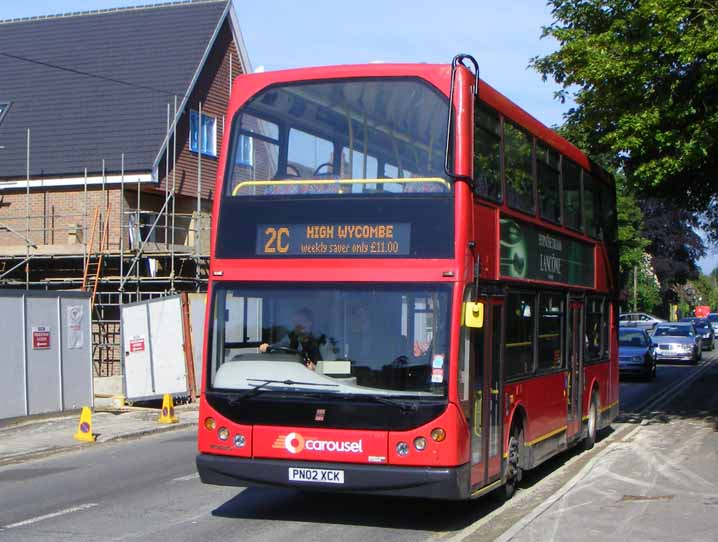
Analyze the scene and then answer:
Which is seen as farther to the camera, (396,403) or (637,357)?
(637,357)

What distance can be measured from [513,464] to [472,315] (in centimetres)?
266

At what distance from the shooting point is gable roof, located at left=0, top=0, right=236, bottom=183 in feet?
96.5

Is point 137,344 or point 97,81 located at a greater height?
point 97,81

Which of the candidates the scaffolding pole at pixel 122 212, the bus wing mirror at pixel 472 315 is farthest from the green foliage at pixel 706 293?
the bus wing mirror at pixel 472 315

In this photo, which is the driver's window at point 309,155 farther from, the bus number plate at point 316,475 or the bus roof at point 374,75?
the bus number plate at point 316,475

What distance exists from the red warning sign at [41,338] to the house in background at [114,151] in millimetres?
7191

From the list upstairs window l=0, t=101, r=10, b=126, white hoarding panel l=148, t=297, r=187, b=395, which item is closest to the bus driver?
white hoarding panel l=148, t=297, r=187, b=395

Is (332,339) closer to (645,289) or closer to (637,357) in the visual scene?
(637,357)

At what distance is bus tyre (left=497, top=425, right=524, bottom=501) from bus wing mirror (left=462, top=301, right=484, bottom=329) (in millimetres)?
2260

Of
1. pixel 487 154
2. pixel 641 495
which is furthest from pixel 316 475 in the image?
pixel 641 495

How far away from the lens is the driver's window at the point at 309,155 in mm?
9617

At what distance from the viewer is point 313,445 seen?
8914 mm

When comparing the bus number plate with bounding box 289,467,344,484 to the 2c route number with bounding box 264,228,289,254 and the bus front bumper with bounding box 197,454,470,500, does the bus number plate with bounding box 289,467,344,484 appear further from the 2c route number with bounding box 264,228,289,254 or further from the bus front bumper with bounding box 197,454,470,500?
the 2c route number with bounding box 264,228,289,254

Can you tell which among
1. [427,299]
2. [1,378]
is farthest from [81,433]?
[427,299]
